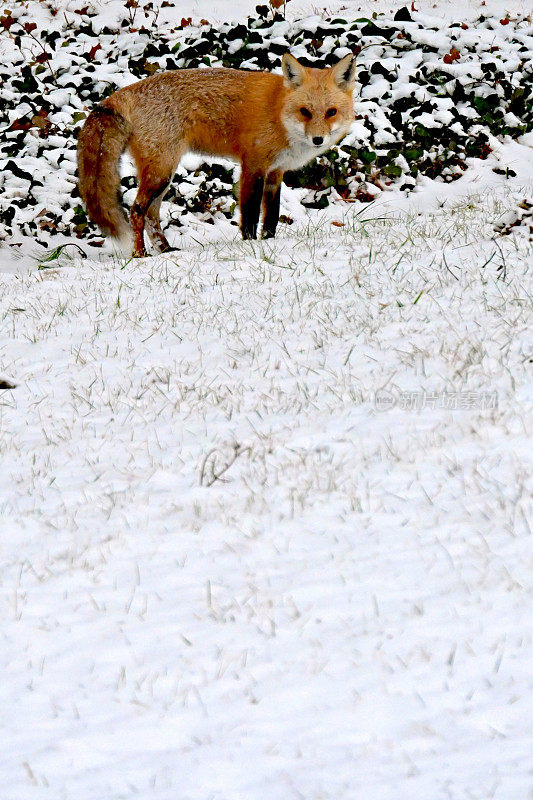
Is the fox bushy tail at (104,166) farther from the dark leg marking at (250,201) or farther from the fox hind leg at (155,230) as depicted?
the dark leg marking at (250,201)

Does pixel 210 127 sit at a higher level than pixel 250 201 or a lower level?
higher

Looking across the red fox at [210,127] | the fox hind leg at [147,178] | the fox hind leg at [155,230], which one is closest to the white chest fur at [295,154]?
the red fox at [210,127]

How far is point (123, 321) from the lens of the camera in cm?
648

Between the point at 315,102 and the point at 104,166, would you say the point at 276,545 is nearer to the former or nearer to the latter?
the point at 315,102

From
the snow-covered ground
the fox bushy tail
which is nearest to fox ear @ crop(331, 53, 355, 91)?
the fox bushy tail

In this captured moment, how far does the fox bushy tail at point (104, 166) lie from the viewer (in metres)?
8.59

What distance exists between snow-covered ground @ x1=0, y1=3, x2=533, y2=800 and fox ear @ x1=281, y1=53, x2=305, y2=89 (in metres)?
3.11

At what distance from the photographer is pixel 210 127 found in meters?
8.73

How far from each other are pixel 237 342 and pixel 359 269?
1658 millimetres

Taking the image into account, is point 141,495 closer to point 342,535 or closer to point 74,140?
point 342,535

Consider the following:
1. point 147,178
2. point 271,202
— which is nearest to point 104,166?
point 147,178

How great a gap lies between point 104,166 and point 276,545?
642 centimetres

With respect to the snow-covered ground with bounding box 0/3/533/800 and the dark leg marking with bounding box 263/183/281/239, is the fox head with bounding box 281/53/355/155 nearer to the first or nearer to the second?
the dark leg marking with bounding box 263/183/281/239

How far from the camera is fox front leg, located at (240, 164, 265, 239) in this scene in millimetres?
8797
